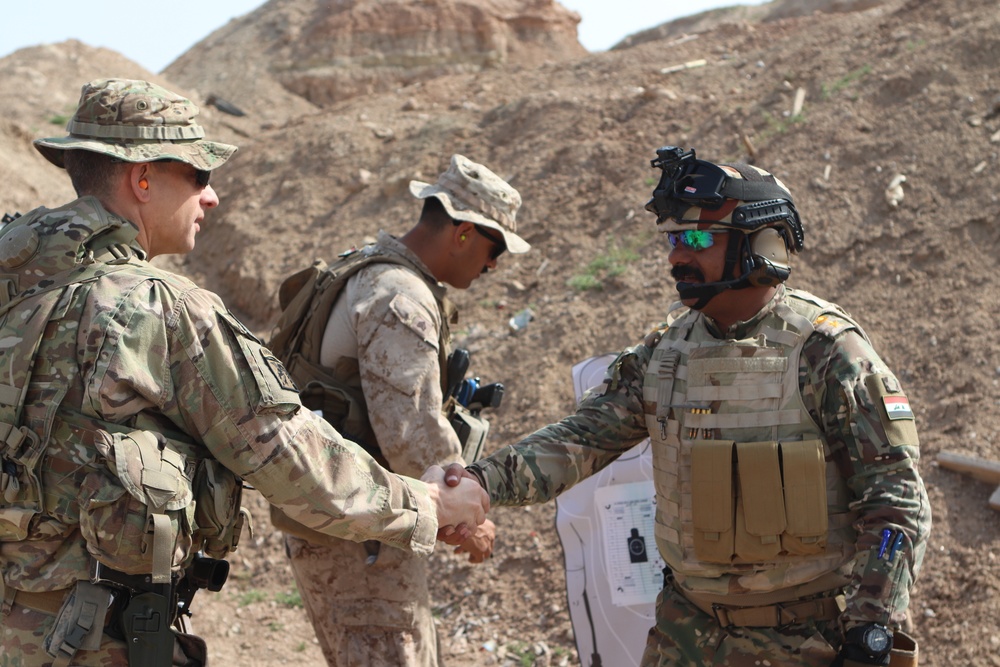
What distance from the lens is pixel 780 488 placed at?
10.3 ft

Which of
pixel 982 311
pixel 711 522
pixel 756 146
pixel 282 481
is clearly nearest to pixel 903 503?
pixel 711 522

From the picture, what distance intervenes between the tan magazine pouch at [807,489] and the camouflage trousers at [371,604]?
63.8 inches

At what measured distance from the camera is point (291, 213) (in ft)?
45.6

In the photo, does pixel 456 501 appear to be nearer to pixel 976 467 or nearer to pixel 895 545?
pixel 895 545

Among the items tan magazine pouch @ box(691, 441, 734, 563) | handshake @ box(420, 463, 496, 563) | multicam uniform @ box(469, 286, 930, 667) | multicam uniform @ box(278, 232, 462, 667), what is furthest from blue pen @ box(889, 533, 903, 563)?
multicam uniform @ box(278, 232, 462, 667)

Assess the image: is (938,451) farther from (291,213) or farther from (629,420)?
(291,213)

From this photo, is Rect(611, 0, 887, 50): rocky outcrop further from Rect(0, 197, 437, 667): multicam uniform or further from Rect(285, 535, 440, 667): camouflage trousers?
Rect(0, 197, 437, 667): multicam uniform

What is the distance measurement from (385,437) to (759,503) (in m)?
1.50

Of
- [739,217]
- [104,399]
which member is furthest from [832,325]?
[104,399]

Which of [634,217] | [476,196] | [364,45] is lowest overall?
[476,196]

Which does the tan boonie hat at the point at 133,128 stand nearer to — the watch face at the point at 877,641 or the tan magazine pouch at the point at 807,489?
Result: the tan magazine pouch at the point at 807,489

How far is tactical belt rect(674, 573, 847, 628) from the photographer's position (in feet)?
10.6

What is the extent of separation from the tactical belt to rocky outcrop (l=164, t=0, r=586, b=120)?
76.5 feet

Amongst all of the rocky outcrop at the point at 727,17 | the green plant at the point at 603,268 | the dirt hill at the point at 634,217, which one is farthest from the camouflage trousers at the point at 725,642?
the rocky outcrop at the point at 727,17
